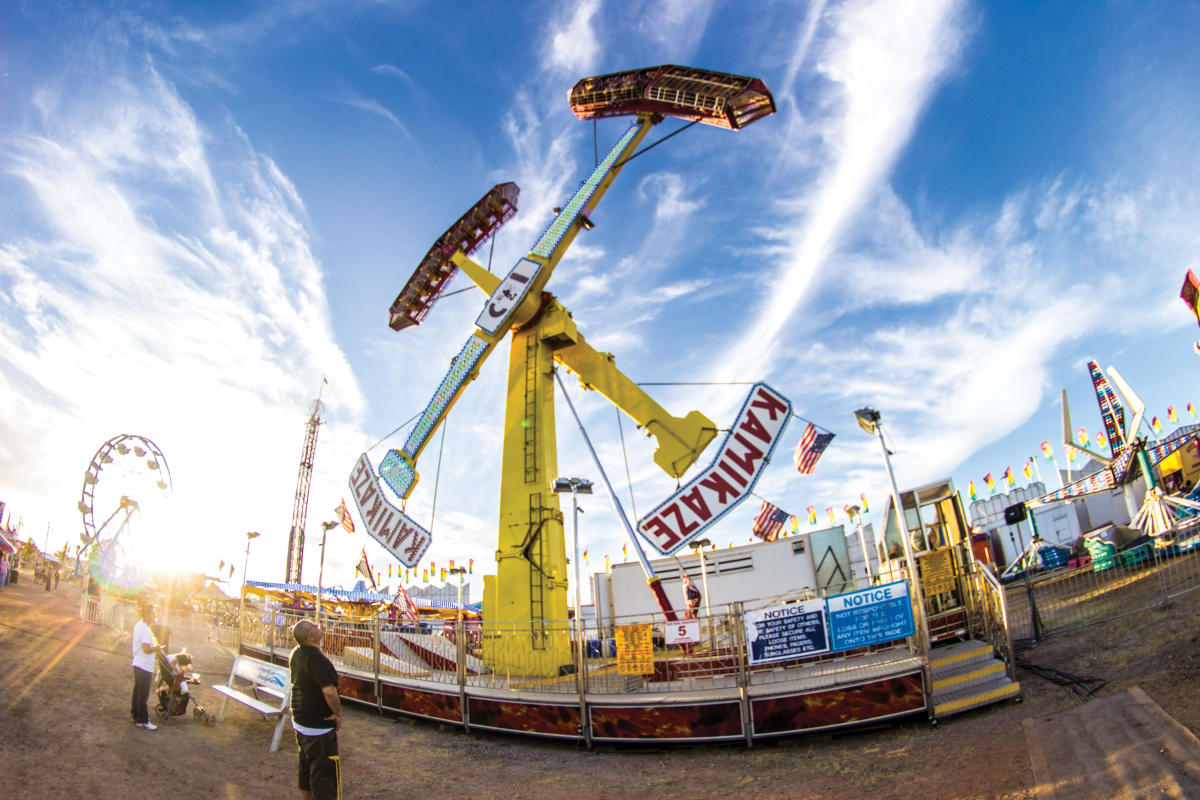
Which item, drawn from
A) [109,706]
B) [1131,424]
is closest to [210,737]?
[109,706]

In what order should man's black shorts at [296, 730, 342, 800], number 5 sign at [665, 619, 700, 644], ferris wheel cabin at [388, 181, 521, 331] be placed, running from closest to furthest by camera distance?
man's black shorts at [296, 730, 342, 800] → number 5 sign at [665, 619, 700, 644] → ferris wheel cabin at [388, 181, 521, 331]

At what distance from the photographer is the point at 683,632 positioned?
9.52 m

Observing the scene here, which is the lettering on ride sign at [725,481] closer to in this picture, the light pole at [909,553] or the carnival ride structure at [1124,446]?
the light pole at [909,553]

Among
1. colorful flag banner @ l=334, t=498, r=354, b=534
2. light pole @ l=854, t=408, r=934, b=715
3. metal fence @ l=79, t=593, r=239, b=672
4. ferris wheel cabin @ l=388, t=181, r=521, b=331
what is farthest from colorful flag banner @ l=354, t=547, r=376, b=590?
light pole @ l=854, t=408, r=934, b=715

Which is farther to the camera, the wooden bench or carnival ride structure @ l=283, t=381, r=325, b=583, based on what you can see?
carnival ride structure @ l=283, t=381, r=325, b=583

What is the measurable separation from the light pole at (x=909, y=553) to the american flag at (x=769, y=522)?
794 centimetres

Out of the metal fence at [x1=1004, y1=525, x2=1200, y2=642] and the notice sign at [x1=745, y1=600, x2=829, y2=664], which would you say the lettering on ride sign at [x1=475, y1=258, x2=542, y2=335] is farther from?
the metal fence at [x1=1004, y1=525, x2=1200, y2=642]

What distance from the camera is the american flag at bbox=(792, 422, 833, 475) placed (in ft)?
44.1

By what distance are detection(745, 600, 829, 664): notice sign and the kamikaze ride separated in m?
4.00

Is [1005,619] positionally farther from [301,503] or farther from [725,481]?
[301,503]

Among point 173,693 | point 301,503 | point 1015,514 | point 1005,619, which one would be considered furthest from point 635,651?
point 301,503

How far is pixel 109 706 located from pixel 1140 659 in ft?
50.1

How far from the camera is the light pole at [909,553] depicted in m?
8.33

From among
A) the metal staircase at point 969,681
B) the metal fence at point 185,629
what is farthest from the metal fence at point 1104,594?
the metal fence at point 185,629
